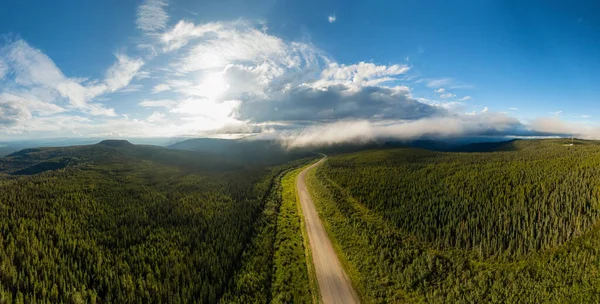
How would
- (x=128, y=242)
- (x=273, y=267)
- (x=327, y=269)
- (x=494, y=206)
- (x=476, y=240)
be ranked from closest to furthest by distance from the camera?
(x=327, y=269)
(x=273, y=267)
(x=476, y=240)
(x=128, y=242)
(x=494, y=206)

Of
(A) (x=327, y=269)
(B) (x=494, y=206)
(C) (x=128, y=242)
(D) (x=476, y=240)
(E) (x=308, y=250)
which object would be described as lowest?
(A) (x=327, y=269)

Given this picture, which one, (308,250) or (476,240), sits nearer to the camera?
(476,240)

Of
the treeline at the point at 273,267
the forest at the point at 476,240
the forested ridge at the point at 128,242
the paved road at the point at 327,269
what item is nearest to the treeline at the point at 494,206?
the forest at the point at 476,240

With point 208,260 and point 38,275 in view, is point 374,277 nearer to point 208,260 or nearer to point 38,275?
point 208,260

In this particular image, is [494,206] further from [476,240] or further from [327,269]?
[327,269]

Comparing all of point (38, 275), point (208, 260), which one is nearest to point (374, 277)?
point (208, 260)

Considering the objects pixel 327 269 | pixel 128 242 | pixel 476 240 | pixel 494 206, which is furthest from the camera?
pixel 494 206

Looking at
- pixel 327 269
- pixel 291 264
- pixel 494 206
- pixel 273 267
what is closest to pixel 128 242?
pixel 273 267

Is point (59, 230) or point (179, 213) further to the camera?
point (179, 213)
